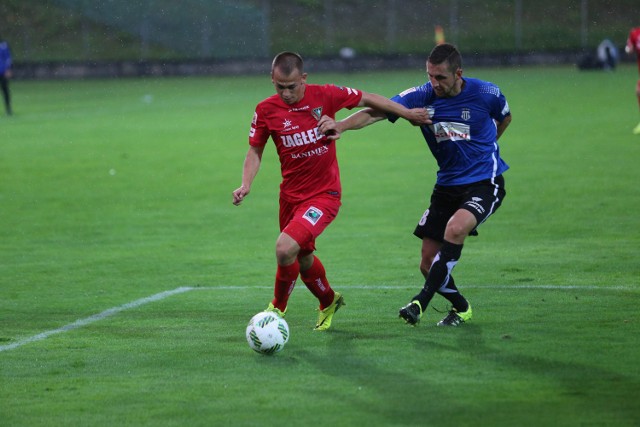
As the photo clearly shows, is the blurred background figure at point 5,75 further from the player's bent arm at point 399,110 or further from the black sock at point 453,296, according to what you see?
the black sock at point 453,296

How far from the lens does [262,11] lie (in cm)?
4922

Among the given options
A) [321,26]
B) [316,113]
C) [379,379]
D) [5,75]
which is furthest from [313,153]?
[321,26]

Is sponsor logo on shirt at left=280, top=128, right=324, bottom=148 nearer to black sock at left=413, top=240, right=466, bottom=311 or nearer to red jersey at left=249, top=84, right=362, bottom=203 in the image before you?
red jersey at left=249, top=84, right=362, bottom=203

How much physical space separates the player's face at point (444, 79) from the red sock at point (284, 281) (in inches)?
65.6

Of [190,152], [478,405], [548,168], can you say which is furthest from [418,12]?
[478,405]

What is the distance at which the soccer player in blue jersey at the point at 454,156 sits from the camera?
26.1 feet

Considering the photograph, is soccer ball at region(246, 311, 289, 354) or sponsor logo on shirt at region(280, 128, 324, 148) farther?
sponsor logo on shirt at region(280, 128, 324, 148)

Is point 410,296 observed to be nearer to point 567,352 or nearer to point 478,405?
point 567,352

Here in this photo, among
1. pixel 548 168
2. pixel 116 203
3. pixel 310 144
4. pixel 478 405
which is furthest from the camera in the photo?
pixel 548 168

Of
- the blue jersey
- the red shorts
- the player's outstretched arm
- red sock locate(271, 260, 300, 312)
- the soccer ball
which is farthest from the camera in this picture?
the blue jersey

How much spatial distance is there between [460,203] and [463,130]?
55 cm

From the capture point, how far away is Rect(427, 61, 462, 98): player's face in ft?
26.2

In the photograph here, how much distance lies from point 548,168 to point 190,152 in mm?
7397

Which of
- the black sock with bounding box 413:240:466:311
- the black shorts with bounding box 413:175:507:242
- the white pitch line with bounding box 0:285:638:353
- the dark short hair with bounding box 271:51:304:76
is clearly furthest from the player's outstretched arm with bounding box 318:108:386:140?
the white pitch line with bounding box 0:285:638:353
